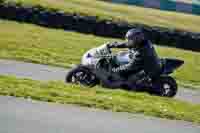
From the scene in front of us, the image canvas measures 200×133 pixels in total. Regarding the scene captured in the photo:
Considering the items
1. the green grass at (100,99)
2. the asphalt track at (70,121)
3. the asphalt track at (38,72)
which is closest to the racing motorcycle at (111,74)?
the asphalt track at (38,72)

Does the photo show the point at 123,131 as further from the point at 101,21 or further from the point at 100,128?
the point at 101,21

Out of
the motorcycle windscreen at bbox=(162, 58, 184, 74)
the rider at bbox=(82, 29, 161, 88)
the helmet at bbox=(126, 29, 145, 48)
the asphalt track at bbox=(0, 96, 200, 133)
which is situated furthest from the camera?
the motorcycle windscreen at bbox=(162, 58, 184, 74)

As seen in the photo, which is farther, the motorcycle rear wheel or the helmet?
the motorcycle rear wheel

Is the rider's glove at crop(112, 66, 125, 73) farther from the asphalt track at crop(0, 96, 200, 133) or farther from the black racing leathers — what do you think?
the asphalt track at crop(0, 96, 200, 133)

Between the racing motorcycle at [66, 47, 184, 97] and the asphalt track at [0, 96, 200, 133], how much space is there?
12.6ft

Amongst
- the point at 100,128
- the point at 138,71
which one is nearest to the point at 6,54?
the point at 138,71

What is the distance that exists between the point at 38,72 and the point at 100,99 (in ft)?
15.0

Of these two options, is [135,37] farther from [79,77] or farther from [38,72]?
[38,72]

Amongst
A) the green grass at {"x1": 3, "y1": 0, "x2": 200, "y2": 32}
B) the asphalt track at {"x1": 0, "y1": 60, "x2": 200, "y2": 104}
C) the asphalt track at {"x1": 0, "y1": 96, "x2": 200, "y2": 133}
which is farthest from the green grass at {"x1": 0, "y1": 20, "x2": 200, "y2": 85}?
the green grass at {"x1": 3, "y1": 0, "x2": 200, "y2": 32}

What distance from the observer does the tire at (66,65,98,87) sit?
1377cm

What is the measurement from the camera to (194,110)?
1155cm

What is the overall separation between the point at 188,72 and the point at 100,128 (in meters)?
14.8

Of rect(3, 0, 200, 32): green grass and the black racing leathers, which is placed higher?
rect(3, 0, 200, 32): green grass

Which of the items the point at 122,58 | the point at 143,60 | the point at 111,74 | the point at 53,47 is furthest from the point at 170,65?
the point at 53,47
